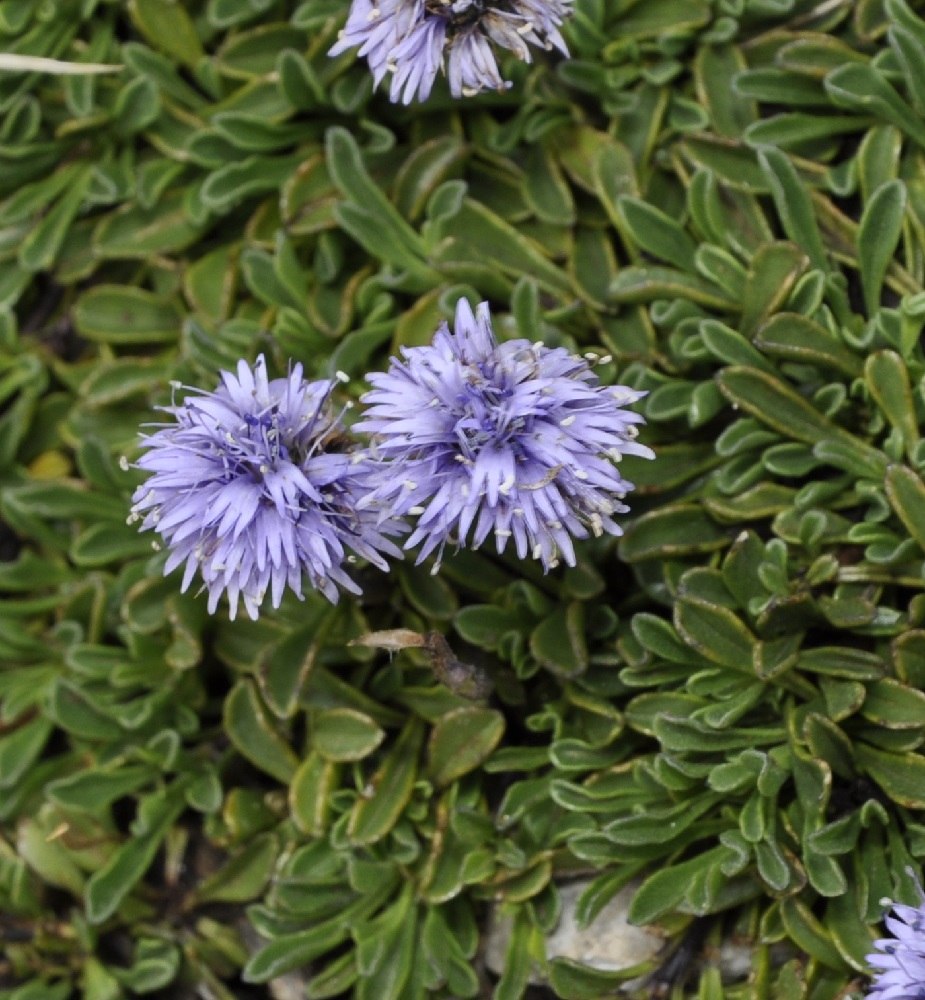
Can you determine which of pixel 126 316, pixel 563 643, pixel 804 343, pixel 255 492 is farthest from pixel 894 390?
pixel 126 316

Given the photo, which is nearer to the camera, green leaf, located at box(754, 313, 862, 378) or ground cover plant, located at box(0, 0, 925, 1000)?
ground cover plant, located at box(0, 0, 925, 1000)

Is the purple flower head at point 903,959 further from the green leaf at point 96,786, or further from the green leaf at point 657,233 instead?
the green leaf at point 96,786

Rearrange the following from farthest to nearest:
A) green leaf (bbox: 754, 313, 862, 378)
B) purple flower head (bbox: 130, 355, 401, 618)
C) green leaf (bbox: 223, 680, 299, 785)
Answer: green leaf (bbox: 223, 680, 299, 785), green leaf (bbox: 754, 313, 862, 378), purple flower head (bbox: 130, 355, 401, 618)

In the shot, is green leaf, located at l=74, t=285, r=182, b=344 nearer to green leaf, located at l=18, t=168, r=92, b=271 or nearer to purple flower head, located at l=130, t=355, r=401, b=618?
green leaf, located at l=18, t=168, r=92, b=271

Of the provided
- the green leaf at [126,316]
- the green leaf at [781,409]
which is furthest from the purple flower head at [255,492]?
the green leaf at [126,316]

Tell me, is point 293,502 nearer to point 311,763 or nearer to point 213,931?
point 311,763

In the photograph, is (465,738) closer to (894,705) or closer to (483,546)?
(483,546)

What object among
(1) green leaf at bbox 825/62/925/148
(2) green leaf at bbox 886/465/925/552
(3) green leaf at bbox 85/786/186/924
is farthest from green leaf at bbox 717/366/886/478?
(3) green leaf at bbox 85/786/186/924
